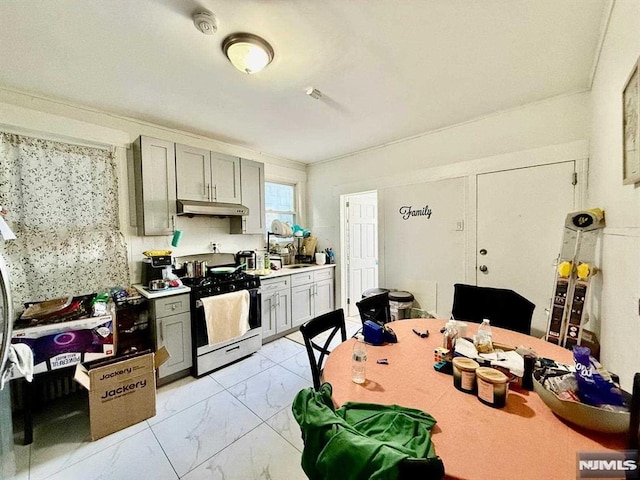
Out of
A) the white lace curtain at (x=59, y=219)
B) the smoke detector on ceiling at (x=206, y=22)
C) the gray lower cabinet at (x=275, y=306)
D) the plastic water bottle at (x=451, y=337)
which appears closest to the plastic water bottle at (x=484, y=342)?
the plastic water bottle at (x=451, y=337)

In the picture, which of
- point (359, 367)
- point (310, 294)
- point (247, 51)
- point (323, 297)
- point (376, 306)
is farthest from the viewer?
point (323, 297)

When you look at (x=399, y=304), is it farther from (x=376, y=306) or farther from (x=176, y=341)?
(x=176, y=341)

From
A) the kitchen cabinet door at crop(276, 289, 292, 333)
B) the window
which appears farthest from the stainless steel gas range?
the window

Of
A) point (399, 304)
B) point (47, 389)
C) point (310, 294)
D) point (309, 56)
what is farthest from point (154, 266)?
point (399, 304)

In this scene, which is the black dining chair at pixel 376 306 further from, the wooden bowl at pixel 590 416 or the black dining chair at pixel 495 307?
the wooden bowl at pixel 590 416

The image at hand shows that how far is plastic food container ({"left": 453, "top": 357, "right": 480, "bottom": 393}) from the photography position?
3.52ft

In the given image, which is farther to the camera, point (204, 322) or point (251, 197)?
point (251, 197)

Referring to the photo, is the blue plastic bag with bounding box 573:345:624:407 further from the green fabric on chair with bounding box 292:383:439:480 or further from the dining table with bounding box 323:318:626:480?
the green fabric on chair with bounding box 292:383:439:480

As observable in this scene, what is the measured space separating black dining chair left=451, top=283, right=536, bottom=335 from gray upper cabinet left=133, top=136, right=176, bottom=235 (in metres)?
3.04

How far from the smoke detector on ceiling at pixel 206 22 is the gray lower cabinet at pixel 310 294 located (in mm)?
2652

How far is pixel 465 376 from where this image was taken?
1075 millimetres

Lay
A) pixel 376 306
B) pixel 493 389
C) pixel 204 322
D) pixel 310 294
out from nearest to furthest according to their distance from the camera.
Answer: pixel 493 389, pixel 376 306, pixel 204 322, pixel 310 294

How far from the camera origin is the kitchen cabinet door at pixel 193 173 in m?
2.77

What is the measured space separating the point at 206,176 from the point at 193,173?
14 cm
